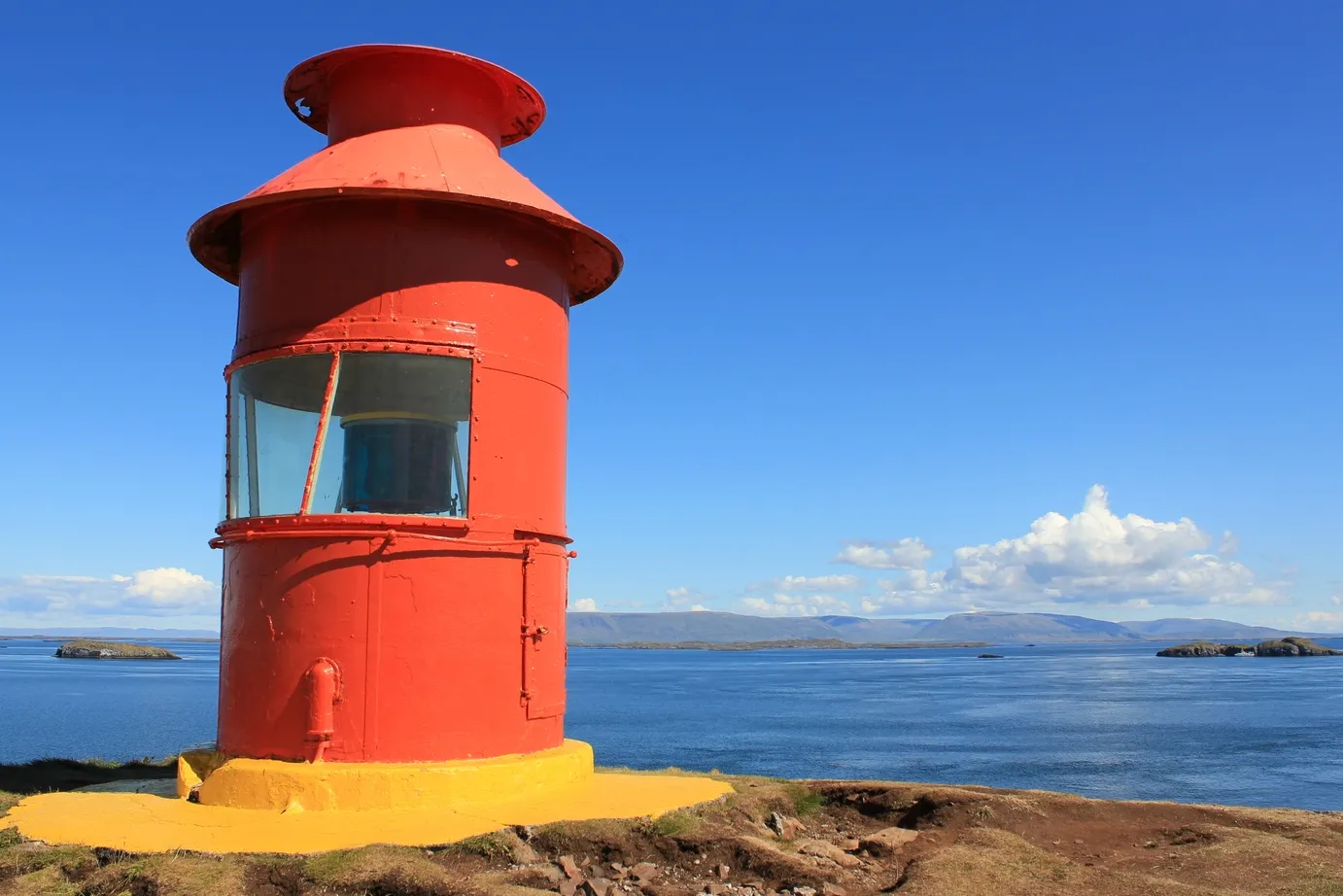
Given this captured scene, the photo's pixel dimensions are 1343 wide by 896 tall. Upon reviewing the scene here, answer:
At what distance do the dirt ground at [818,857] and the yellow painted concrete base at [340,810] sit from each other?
0.62 feet

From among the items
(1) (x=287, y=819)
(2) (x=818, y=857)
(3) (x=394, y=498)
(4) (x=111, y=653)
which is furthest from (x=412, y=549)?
(4) (x=111, y=653)

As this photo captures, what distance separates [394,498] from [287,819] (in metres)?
2.21

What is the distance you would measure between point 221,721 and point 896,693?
68.9 meters

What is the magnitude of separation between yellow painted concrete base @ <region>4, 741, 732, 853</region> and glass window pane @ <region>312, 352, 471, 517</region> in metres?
1.81

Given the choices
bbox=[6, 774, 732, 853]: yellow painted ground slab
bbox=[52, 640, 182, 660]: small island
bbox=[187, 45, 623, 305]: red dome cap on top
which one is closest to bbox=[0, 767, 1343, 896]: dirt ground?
bbox=[6, 774, 732, 853]: yellow painted ground slab

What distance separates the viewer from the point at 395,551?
291 inches

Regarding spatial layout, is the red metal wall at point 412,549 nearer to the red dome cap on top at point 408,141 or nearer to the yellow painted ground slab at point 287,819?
the red dome cap on top at point 408,141

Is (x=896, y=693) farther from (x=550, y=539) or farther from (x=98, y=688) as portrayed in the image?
(x=550, y=539)

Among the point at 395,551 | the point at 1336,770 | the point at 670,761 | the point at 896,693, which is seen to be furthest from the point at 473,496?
the point at 896,693

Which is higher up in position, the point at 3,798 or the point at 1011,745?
the point at 3,798

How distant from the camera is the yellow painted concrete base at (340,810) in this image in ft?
21.1

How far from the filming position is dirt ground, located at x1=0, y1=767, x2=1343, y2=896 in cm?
591

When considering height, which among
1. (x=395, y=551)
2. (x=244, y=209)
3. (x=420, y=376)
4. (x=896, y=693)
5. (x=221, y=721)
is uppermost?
(x=244, y=209)

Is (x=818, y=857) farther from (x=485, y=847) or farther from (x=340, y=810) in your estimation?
(x=340, y=810)
